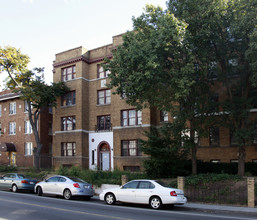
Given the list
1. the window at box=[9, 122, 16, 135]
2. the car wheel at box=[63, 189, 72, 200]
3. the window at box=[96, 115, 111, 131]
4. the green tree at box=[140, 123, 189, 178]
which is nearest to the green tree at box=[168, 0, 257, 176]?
the green tree at box=[140, 123, 189, 178]

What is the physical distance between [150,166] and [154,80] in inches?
244

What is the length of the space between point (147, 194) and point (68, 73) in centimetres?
2390

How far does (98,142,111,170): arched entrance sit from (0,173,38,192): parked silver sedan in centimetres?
1186

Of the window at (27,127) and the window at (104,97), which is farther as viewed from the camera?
the window at (27,127)

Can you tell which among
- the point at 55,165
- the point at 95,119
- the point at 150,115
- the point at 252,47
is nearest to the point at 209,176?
the point at 252,47

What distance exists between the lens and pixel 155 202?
47.2ft

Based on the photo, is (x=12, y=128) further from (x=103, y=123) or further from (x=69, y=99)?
(x=103, y=123)

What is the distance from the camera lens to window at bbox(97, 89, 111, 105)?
33.3 meters

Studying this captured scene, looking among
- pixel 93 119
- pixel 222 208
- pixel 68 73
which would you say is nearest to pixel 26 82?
pixel 68 73

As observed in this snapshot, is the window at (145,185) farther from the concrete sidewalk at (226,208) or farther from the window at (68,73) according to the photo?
the window at (68,73)

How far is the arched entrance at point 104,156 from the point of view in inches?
1287

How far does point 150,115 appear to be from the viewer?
97.7 ft

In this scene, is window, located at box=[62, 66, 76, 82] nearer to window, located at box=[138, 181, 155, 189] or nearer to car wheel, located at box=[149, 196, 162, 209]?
window, located at box=[138, 181, 155, 189]

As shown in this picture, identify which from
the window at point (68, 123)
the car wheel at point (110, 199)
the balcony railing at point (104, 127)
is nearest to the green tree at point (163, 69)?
the car wheel at point (110, 199)
